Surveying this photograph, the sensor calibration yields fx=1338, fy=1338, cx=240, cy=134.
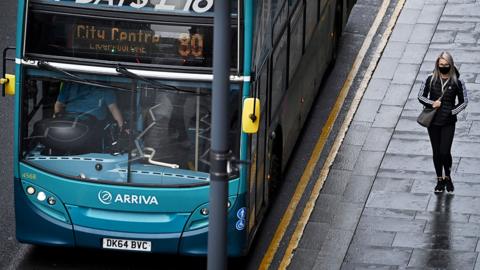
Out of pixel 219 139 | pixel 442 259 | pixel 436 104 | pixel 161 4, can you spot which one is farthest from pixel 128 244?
pixel 436 104

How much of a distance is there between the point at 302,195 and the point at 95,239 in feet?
11.8

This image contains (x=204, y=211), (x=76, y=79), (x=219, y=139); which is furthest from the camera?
(x=204, y=211)

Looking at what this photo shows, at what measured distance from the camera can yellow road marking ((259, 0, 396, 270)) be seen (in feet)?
51.8

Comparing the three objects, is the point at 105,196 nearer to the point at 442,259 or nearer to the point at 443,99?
the point at 442,259

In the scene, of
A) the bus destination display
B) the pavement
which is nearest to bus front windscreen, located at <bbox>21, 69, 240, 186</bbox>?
the bus destination display

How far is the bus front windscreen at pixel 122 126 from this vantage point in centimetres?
1390

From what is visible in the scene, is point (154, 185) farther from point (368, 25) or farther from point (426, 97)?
point (368, 25)

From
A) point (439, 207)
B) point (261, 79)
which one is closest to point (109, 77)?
point (261, 79)

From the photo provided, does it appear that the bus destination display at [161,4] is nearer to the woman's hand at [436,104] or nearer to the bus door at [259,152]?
the bus door at [259,152]

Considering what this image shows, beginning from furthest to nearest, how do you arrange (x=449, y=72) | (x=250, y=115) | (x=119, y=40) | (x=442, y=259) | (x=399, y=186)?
(x=399, y=186)
(x=449, y=72)
(x=442, y=259)
(x=119, y=40)
(x=250, y=115)

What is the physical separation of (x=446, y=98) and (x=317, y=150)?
2.64 m

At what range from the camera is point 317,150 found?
1847 centimetres

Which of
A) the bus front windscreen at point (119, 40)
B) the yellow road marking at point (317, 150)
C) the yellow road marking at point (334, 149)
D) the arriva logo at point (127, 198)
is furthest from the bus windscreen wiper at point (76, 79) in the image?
the yellow road marking at point (334, 149)

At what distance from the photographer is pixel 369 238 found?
52.0 feet
